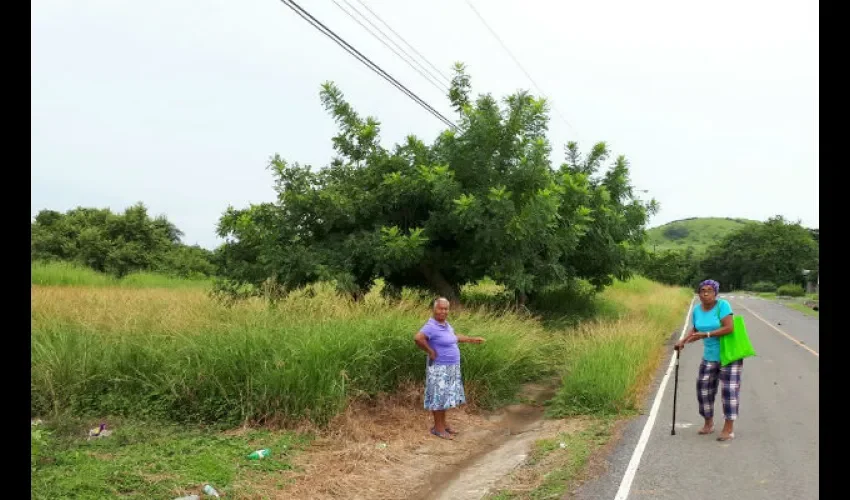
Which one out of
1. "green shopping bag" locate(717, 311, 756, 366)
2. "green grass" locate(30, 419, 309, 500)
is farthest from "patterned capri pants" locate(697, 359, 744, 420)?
"green grass" locate(30, 419, 309, 500)

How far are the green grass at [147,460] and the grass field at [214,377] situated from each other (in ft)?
0.05

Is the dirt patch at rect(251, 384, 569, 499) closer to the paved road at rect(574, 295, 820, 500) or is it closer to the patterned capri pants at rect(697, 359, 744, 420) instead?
the paved road at rect(574, 295, 820, 500)

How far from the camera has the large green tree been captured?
13211 millimetres

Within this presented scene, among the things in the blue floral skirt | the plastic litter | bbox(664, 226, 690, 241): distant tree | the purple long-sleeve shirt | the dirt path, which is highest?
bbox(664, 226, 690, 241): distant tree

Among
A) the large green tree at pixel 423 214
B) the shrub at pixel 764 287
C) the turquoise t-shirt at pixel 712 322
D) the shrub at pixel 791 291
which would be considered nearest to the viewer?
the turquoise t-shirt at pixel 712 322

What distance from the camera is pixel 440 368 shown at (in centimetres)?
783

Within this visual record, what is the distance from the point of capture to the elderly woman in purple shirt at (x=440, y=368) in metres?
7.75

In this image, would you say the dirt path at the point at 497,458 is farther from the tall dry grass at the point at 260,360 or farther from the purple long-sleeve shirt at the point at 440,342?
the purple long-sleeve shirt at the point at 440,342

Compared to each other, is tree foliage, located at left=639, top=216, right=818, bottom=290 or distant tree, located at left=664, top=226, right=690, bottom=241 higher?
distant tree, located at left=664, top=226, right=690, bottom=241

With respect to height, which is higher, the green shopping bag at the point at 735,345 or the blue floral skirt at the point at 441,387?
the green shopping bag at the point at 735,345

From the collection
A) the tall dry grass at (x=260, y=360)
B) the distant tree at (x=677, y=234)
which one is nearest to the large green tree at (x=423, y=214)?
the tall dry grass at (x=260, y=360)

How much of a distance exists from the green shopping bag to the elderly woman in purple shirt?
3.16 m

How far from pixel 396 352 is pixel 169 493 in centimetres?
416

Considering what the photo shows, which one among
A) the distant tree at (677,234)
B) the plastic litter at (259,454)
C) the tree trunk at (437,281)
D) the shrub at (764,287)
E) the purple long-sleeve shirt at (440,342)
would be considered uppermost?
the distant tree at (677,234)
